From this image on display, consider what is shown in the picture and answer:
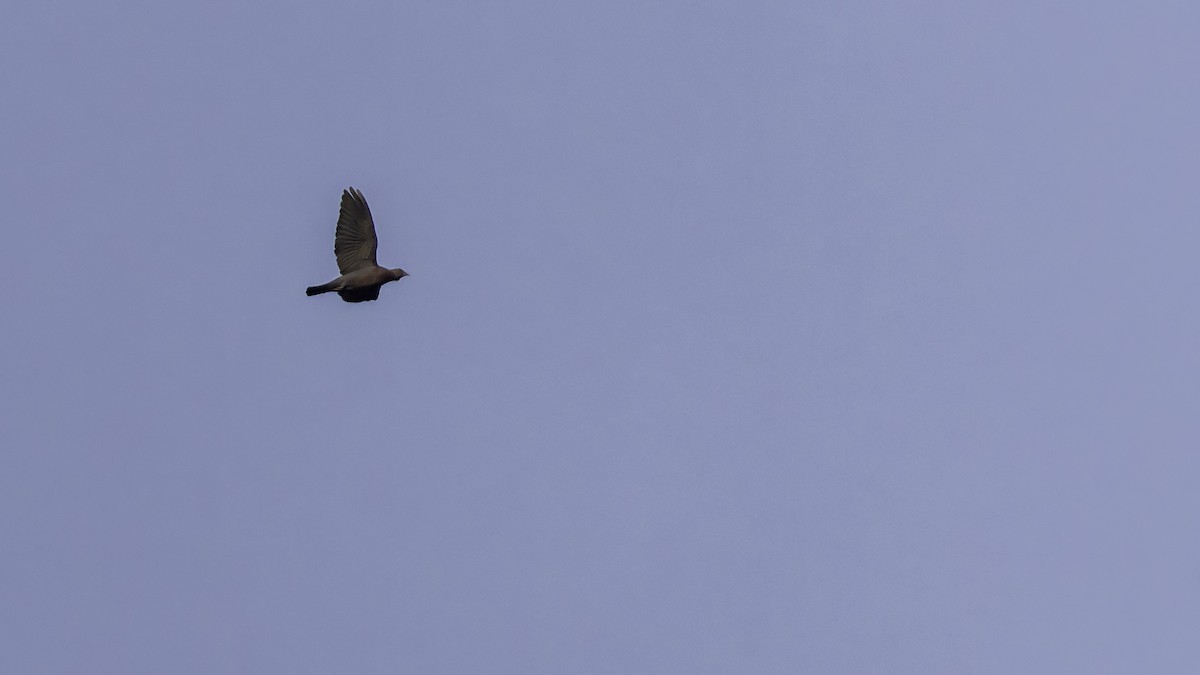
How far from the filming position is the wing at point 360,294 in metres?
46.3

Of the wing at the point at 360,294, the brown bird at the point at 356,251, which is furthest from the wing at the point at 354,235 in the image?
the wing at the point at 360,294

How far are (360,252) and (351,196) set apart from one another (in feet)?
5.20

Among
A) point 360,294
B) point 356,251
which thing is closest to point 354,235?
point 356,251

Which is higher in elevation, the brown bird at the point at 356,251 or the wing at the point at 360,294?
the brown bird at the point at 356,251

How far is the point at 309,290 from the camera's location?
148ft

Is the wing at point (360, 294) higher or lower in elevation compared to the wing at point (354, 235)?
lower

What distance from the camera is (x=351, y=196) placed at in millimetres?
45938

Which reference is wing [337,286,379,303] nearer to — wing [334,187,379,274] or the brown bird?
the brown bird

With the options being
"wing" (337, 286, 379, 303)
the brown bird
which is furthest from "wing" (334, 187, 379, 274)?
"wing" (337, 286, 379, 303)

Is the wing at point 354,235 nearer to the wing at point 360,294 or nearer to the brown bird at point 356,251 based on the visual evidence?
the brown bird at point 356,251

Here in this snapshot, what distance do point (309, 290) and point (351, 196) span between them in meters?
2.99

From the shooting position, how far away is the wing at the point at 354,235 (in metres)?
45.9

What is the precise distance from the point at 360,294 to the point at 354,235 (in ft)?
5.61

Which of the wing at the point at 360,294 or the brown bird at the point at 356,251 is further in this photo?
the wing at the point at 360,294
